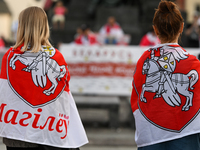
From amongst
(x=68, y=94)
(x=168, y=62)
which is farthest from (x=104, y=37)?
(x=168, y=62)

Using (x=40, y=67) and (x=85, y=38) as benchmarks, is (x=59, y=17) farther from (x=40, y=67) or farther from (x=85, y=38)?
(x=40, y=67)

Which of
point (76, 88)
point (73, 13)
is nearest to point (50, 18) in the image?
point (73, 13)

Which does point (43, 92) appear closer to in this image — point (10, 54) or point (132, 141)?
point (10, 54)

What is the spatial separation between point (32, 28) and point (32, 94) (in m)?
0.56

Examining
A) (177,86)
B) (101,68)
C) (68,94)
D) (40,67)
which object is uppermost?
(40,67)

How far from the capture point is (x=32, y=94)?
339 centimetres

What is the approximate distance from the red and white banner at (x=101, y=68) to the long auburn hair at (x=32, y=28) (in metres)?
5.34

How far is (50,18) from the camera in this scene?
750 inches

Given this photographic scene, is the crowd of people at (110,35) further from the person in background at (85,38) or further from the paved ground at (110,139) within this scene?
A: the paved ground at (110,139)

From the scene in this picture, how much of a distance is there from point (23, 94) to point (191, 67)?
55.6 inches

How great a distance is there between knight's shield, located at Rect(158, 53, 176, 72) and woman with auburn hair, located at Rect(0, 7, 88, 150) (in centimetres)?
89

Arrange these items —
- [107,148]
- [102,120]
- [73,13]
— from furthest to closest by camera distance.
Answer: [73,13], [102,120], [107,148]

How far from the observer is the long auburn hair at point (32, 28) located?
3.39 m

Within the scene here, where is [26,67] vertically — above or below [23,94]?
above
